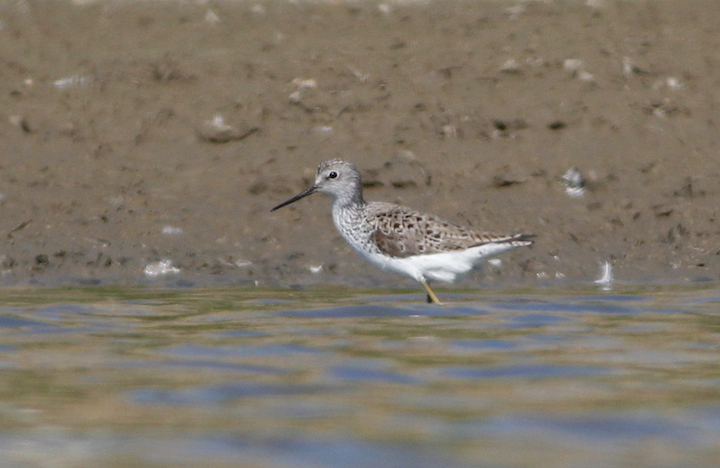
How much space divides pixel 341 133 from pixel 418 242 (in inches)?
107

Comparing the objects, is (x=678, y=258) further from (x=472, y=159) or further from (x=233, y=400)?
(x=233, y=400)

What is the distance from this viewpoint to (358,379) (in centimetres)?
743

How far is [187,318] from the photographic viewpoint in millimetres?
9484

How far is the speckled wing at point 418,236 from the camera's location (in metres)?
11.1

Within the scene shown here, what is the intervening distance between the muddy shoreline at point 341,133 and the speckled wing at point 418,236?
0.67m

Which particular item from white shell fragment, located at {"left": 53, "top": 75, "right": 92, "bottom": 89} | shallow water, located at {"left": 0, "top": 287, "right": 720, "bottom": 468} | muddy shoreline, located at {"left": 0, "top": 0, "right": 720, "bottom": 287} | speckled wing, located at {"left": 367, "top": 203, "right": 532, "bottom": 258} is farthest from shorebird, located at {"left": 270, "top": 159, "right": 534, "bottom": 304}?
white shell fragment, located at {"left": 53, "top": 75, "right": 92, "bottom": 89}

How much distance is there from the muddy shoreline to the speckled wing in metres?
0.67

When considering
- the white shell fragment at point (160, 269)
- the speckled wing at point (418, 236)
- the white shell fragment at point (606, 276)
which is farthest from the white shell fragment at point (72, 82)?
the white shell fragment at point (606, 276)

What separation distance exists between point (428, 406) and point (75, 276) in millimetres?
5605

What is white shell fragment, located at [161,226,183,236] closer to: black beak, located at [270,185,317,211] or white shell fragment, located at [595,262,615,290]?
black beak, located at [270,185,317,211]

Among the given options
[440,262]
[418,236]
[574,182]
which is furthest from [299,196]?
[574,182]

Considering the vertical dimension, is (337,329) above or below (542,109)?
below

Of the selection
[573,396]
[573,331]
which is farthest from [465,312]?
[573,396]

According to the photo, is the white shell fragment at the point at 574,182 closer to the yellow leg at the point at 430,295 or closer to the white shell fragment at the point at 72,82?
the yellow leg at the point at 430,295
